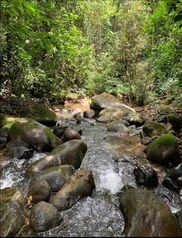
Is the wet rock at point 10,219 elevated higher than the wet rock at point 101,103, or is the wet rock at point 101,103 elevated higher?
the wet rock at point 10,219

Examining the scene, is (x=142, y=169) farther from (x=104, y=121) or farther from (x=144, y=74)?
(x=144, y=74)

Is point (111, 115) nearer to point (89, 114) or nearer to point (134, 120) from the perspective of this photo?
point (89, 114)

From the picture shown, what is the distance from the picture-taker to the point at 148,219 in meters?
3.66

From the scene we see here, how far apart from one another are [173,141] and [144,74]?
7926 millimetres

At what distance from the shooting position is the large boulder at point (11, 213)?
3754 mm

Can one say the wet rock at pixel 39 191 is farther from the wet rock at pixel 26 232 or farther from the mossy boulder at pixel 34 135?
the mossy boulder at pixel 34 135

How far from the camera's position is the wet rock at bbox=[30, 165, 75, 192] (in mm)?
4934

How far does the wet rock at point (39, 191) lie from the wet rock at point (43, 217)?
1.01ft

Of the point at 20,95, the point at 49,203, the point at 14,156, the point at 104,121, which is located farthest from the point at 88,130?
the point at 49,203

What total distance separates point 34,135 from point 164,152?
327 centimetres

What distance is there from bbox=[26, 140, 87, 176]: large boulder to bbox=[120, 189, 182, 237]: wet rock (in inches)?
79.3

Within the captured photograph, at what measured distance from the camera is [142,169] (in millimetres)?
5492

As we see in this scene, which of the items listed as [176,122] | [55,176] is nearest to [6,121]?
[55,176]

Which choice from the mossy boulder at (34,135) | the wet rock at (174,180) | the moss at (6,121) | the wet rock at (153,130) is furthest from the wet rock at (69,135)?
the wet rock at (174,180)
